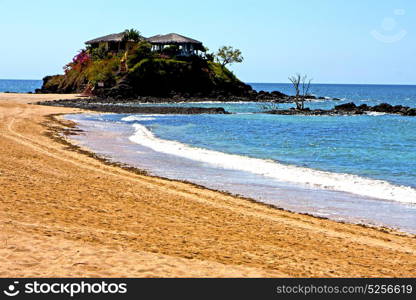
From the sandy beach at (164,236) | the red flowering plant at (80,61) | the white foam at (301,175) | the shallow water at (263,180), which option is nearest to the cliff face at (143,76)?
the red flowering plant at (80,61)

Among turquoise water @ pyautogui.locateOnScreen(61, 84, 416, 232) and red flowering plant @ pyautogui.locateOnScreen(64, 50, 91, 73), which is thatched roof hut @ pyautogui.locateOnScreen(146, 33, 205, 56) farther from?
turquoise water @ pyautogui.locateOnScreen(61, 84, 416, 232)

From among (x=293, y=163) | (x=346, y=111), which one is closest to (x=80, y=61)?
(x=346, y=111)

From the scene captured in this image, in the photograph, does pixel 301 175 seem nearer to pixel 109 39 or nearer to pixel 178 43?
pixel 178 43

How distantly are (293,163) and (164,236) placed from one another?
608 inches

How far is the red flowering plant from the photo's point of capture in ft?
354

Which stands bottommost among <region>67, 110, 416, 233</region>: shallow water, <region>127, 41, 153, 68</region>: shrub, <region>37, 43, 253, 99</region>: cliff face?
<region>67, 110, 416, 233</region>: shallow water

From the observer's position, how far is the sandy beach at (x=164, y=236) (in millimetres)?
8820

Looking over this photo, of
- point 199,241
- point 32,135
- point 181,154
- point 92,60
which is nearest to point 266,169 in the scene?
point 181,154

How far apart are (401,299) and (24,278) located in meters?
5.39

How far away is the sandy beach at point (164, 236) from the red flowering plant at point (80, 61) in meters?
93.3

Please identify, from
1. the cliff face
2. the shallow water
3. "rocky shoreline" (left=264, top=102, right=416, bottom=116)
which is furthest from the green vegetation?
the shallow water

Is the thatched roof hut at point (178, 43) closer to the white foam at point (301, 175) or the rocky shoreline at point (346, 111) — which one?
the rocky shoreline at point (346, 111)

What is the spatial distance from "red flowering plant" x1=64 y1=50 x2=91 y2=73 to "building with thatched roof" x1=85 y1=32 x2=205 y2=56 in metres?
3.20

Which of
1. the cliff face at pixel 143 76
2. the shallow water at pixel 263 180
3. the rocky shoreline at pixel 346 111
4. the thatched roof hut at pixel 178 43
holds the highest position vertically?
the thatched roof hut at pixel 178 43
